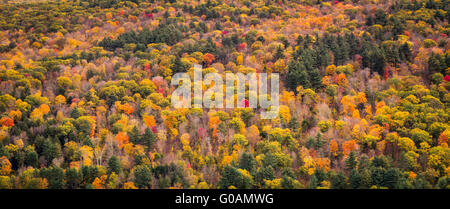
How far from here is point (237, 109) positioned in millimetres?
91250

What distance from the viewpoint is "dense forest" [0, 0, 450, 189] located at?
70000 millimetres

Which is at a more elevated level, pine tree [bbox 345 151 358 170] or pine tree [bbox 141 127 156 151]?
pine tree [bbox 141 127 156 151]

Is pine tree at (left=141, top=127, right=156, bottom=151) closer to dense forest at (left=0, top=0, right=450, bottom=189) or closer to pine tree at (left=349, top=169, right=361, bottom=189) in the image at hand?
dense forest at (left=0, top=0, right=450, bottom=189)

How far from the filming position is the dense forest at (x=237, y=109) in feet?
230

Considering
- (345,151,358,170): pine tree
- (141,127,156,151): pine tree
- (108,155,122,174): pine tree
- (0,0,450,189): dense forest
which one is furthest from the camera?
(141,127,156,151): pine tree

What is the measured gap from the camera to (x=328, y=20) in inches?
5827

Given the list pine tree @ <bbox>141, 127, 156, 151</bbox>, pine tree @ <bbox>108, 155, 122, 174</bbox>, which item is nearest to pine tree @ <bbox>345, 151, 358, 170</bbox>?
pine tree @ <bbox>141, 127, 156, 151</bbox>

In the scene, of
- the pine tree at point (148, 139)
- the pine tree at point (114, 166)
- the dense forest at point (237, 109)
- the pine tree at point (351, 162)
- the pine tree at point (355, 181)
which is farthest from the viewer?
the pine tree at point (148, 139)

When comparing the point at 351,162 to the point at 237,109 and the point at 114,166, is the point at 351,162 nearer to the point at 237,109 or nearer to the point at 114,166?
the point at 237,109

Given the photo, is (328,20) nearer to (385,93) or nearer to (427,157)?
Answer: (385,93)

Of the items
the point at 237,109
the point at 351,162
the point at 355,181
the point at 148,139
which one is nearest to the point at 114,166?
the point at 148,139

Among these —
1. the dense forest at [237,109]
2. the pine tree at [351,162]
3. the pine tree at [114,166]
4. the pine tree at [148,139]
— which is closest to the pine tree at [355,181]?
the dense forest at [237,109]

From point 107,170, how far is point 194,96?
101 feet

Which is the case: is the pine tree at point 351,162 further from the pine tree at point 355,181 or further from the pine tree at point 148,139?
the pine tree at point 148,139
